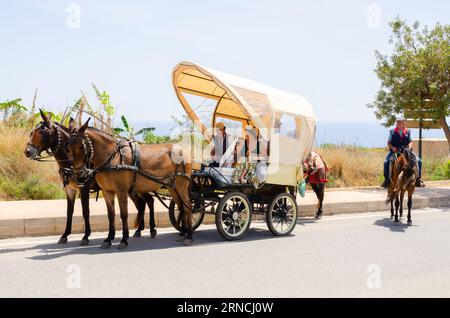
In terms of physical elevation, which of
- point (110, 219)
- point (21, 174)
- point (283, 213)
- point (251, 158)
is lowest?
point (283, 213)

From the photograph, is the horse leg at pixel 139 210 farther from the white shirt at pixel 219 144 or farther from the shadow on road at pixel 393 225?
the shadow on road at pixel 393 225

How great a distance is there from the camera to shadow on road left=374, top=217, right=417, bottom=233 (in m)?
12.3

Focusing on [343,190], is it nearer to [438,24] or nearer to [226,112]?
[438,24]

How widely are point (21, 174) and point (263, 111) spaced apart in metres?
7.97

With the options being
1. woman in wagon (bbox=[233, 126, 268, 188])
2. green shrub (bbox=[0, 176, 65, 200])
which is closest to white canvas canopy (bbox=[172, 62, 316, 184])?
woman in wagon (bbox=[233, 126, 268, 188])

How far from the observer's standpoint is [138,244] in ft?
31.7

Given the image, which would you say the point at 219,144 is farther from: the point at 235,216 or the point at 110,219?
the point at 110,219

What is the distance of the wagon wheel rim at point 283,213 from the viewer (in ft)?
36.4

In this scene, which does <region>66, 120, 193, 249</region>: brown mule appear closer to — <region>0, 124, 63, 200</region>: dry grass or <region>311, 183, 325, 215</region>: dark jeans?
<region>311, 183, 325, 215</region>: dark jeans

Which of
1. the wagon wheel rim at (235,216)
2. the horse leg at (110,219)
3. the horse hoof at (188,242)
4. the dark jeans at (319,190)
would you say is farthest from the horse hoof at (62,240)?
the dark jeans at (319,190)

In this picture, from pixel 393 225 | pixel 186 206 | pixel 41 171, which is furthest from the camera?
pixel 41 171

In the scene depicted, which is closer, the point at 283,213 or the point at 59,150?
the point at 59,150

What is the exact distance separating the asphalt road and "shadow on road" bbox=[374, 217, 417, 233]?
87 cm

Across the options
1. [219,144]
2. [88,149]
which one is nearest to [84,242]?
[88,149]
